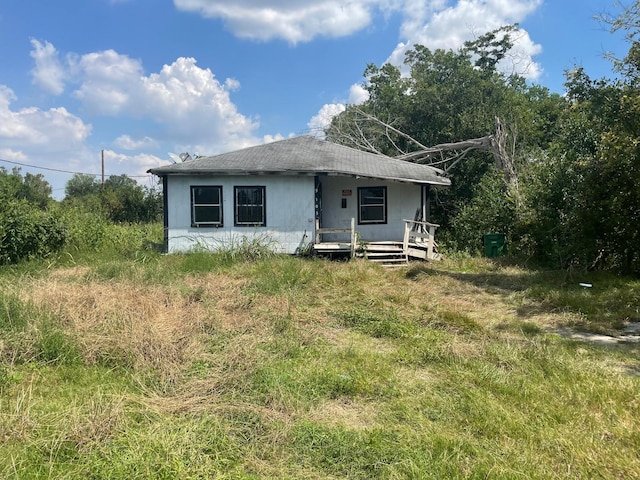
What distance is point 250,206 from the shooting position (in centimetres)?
1320

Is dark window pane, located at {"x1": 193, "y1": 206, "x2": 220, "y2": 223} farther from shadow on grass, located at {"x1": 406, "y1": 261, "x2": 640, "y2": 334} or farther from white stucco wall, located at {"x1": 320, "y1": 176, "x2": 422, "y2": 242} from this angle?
shadow on grass, located at {"x1": 406, "y1": 261, "x2": 640, "y2": 334}

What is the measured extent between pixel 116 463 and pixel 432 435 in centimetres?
222

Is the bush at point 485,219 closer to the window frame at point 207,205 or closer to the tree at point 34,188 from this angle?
the window frame at point 207,205

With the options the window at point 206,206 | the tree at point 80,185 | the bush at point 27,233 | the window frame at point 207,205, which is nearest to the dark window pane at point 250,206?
the window frame at point 207,205

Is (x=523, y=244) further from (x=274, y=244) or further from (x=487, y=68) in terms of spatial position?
(x=487, y=68)

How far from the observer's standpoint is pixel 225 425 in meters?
3.28

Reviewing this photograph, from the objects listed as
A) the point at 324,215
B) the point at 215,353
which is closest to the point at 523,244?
the point at 324,215

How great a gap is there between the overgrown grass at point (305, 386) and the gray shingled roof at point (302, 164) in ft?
19.1

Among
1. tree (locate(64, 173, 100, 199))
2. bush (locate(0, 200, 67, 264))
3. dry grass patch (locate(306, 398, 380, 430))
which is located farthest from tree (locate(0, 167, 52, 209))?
dry grass patch (locate(306, 398, 380, 430))

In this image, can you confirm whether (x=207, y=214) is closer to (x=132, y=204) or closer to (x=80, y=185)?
(x=132, y=204)

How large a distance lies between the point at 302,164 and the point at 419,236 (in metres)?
4.43

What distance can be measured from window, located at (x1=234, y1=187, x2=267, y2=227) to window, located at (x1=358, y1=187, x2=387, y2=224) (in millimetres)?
3500

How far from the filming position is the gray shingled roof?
12.8 metres

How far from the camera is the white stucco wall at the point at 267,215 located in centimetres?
1302
